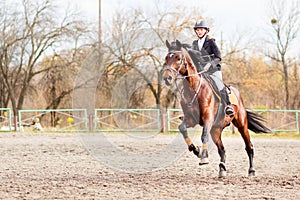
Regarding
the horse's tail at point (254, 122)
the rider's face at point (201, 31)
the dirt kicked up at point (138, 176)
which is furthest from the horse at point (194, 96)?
the horse's tail at point (254, 122)

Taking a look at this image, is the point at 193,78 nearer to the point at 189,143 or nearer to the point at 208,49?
the point at 208,49

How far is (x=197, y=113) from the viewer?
8.01 m

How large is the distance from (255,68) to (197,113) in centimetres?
2890

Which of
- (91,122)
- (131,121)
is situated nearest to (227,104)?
(91,122)

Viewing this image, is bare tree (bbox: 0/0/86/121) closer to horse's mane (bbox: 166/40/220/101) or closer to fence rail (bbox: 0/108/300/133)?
fence rail (bbox: 0/108/300/133)

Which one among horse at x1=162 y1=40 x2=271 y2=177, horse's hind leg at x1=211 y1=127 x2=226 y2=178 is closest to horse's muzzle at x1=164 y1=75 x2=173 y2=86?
horse at x1=162 y1=40 x2=271 y2=177

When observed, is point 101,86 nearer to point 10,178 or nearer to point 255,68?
point 255,68

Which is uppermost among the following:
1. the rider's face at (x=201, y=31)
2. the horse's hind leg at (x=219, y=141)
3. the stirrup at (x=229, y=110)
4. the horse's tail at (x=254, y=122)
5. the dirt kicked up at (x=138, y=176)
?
the rider's face at (x=201, y=31)

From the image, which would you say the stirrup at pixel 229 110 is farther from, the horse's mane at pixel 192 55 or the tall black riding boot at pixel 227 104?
the horse's mane at pixel 192 55

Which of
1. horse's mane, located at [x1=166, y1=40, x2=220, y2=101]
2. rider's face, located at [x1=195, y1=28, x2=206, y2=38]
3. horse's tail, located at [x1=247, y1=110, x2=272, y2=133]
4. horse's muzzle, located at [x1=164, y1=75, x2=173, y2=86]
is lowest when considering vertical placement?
horse's tail, located at [x1=247, y1=110, x2=272, y2=133]

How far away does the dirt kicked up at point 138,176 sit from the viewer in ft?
23.9

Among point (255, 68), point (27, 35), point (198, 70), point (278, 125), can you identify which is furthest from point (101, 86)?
point (198, 70)

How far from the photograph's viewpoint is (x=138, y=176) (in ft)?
30.6

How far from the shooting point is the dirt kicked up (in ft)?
23.9
